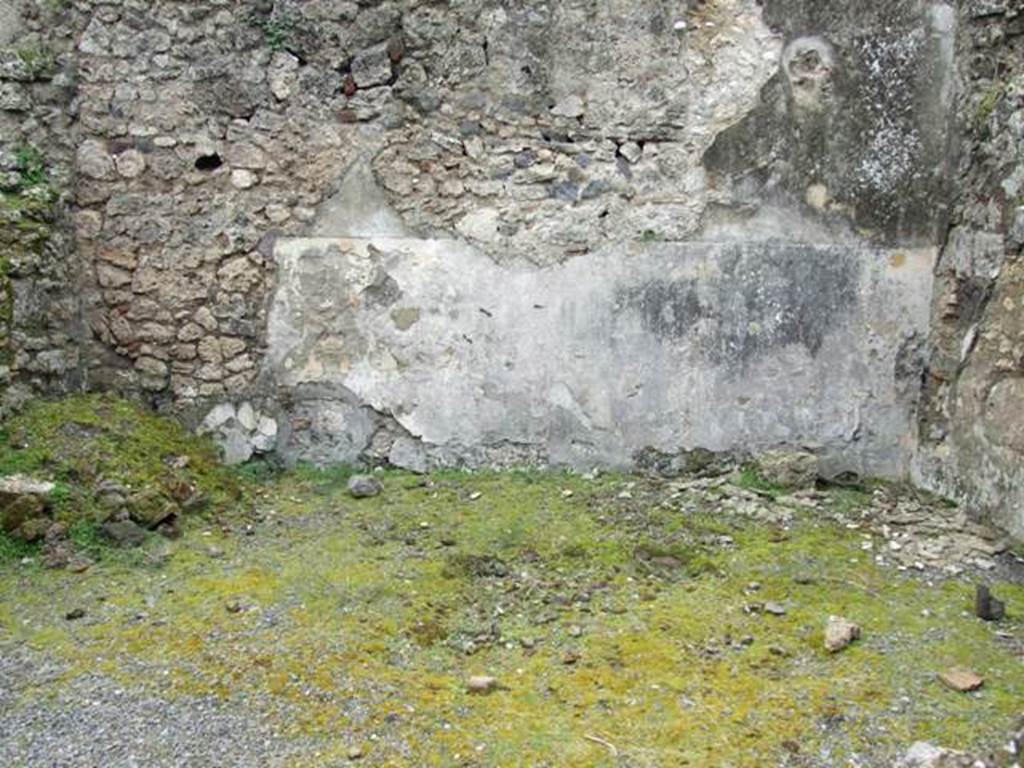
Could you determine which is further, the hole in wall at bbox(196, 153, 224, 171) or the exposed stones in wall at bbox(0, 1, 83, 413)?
the hole in wall at bbox(196, 153, 224, 171)

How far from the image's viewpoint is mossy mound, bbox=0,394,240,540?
414 centimetres

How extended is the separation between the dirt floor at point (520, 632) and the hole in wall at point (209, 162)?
1.68 m

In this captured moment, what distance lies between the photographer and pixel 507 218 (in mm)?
4926

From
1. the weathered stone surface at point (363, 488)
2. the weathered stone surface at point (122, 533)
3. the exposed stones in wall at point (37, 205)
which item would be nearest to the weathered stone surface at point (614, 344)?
the weathered stone surface at point (363, 488)

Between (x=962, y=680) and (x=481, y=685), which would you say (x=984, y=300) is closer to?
(x=962, y=680)

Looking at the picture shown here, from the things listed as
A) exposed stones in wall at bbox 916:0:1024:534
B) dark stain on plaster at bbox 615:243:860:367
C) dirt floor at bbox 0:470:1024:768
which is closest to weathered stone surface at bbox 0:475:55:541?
dirt floor at bbox 0:470:1024:768

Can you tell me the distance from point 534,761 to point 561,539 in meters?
1.63

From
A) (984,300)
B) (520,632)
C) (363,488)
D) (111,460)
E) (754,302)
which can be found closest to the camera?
(520,632)

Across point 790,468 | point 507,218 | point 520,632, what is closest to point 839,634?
point 520,632

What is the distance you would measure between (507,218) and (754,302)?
1321 millimetres

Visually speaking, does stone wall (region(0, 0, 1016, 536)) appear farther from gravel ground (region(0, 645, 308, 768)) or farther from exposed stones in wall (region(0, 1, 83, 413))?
gravel ground (region(0, 645, 308, 768))

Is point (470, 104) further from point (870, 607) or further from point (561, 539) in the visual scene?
point (870, 607)

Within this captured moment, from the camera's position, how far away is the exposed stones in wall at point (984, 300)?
4.27 m

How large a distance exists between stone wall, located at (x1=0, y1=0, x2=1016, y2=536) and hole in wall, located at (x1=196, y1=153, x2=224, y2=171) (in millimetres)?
11
